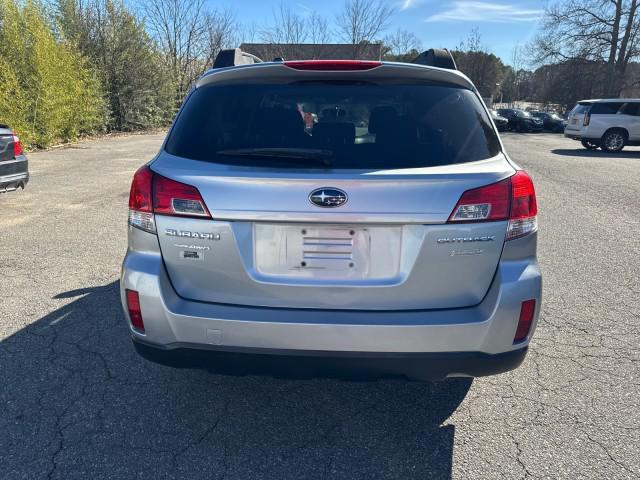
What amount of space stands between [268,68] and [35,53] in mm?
16596

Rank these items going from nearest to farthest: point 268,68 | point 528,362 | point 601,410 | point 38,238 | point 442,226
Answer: point 442,226, point 268,68, point 601,410, point 528,362, point 38,238

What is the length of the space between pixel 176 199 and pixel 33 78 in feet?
54.1

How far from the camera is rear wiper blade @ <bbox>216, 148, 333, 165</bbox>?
2.09m

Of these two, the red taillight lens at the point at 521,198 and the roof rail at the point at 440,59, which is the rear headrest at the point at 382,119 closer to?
the red taillight lens at the point at 521,198

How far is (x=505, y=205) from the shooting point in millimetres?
2059

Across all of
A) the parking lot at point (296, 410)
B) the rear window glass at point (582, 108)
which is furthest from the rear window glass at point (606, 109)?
the parking lot at point (296, 410)

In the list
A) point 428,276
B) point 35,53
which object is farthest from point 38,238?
point 35,53

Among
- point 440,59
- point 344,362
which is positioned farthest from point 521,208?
point 440,59

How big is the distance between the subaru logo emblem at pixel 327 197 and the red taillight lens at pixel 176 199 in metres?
0.46

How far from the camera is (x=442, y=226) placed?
198 centimetres

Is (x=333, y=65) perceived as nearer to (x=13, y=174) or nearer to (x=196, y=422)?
(x=196, y=422)

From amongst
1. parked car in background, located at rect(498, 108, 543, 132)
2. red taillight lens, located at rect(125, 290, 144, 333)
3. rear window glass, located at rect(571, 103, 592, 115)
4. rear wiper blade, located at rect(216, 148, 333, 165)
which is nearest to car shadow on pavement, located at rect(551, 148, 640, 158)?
rear window glass, located at rect(571, 103, 592, 115)

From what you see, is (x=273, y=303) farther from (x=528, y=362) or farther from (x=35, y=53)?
(x=35, y=53)

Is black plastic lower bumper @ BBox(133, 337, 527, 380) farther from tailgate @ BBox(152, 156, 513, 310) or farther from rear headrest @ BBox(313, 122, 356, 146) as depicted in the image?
rear headrest @ BBox(313, 122, 356, 146)
